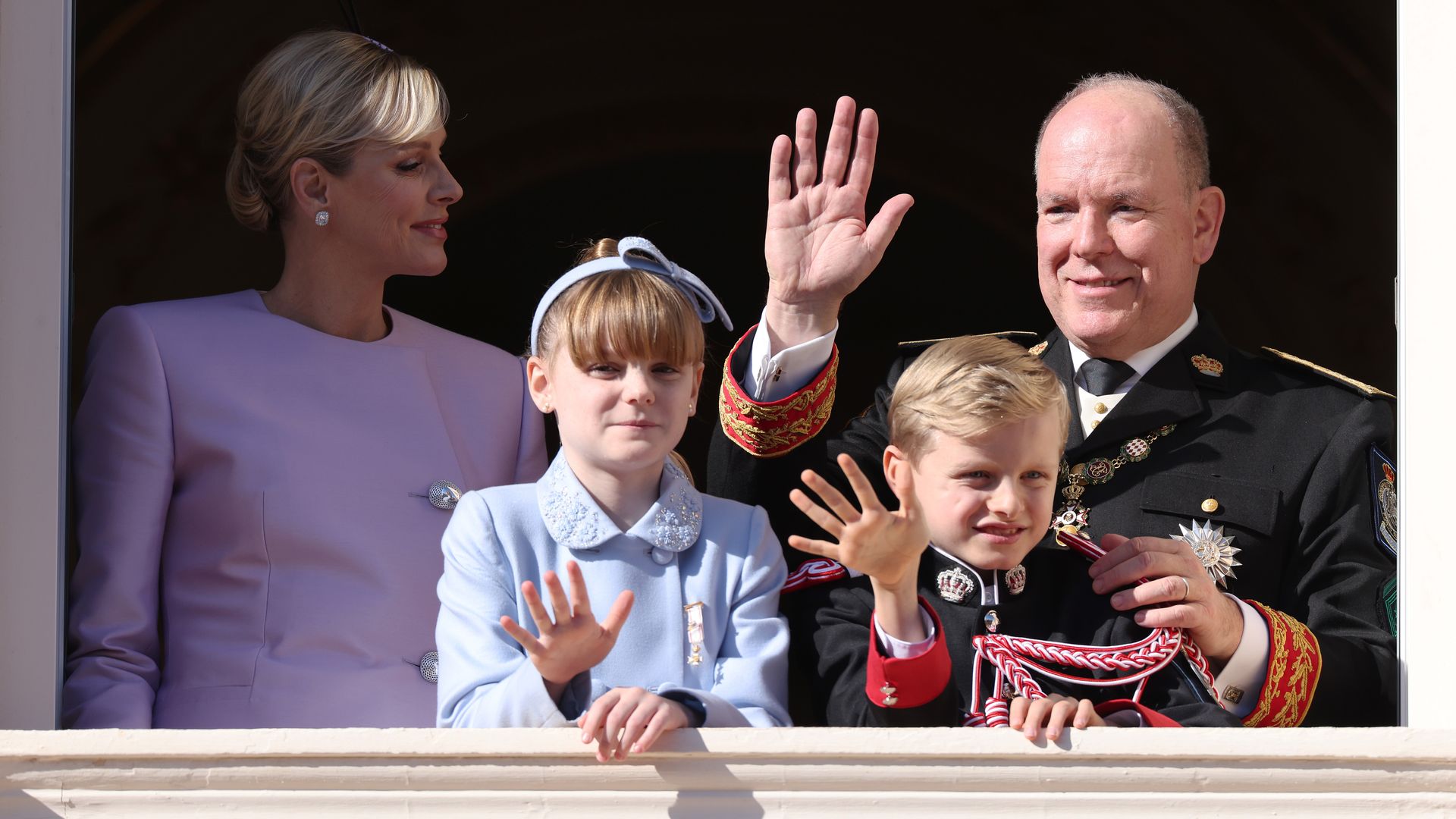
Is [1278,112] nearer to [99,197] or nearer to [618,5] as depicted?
[618,5]

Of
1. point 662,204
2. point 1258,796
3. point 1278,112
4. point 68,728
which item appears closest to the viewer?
point 1258,796

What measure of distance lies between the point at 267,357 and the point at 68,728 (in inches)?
27.1

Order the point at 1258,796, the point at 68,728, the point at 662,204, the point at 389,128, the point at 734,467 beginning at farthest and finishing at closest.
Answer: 1. the point at 662,204
2. the point at 389,128
3. the point at 734,467
4. the point at 68,728
5. the point at 1258,796

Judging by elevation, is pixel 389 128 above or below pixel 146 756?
above

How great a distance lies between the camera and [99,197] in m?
4.85

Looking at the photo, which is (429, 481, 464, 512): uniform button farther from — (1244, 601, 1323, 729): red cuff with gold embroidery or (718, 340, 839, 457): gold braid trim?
(1244, 601, 1323, 729): red cuff with gold embroidery

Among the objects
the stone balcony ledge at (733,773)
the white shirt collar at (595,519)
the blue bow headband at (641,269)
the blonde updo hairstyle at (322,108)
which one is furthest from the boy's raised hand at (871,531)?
the blonde updo hairstyle at (322,108)

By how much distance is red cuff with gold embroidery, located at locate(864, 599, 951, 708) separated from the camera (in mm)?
2264

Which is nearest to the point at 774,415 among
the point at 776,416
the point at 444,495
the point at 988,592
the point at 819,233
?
the point at 776,416

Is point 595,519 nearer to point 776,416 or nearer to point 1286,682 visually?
point 776,416

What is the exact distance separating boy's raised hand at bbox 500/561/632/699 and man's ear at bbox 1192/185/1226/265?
4.41ft

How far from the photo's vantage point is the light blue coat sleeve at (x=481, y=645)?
2248 millimetres

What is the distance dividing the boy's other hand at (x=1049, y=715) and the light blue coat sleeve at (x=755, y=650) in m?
0.31

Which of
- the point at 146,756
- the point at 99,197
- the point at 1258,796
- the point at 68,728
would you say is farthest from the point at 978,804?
the point at 99,197
